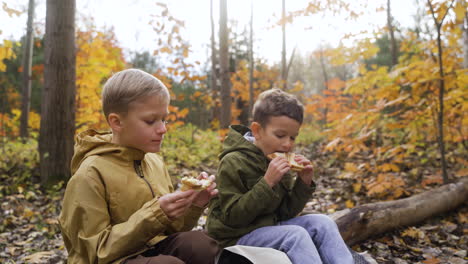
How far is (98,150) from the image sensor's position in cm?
182

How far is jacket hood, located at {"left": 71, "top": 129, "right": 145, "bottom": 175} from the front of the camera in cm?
183

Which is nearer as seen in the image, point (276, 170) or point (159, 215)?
point (159, 215)

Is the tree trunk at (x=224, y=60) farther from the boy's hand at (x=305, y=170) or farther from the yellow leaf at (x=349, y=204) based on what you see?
the boy's hand at (x=305, y=170)

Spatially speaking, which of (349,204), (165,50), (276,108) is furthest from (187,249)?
(165,50)

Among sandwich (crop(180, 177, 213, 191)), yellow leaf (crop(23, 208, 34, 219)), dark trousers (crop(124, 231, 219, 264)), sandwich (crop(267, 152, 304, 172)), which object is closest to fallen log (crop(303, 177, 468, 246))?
sandwich (crop(267, 152, 304, 172))

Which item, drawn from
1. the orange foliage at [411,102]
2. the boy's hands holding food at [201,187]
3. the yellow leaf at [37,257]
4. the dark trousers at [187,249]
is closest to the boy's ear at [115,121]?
the boy's hands holding food at [201,187]

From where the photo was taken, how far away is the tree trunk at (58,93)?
536cm

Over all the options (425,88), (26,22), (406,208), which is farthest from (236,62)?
(406,208)

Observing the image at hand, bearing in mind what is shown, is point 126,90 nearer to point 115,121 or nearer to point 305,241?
point 115,121

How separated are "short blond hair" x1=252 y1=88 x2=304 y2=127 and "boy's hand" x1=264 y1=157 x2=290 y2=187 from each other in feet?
1.19

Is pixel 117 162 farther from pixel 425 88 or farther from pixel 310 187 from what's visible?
pixel 425 88

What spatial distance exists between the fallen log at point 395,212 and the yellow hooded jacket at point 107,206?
7.00ft

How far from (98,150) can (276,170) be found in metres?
1.03

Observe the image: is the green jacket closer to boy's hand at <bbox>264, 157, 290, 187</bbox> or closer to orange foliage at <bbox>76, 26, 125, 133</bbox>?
boy's hand at <bbox>264, 157, 290, 187</bbox>
